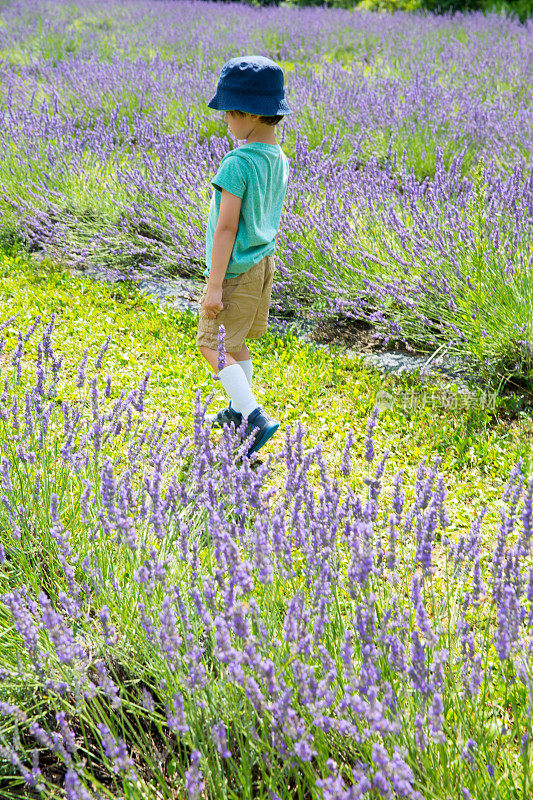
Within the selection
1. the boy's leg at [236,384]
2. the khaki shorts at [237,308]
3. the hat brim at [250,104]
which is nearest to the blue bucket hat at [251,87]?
the hat brim at [250,104]

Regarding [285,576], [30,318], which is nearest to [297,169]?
[30,318]

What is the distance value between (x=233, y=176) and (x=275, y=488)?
3.86 feet

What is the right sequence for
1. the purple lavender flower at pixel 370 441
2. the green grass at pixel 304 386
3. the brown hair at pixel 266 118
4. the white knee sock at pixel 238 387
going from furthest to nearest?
the green grass at pixel 304 386
the white knee sock at pixel 238 387
the brown hair at pixel 266 118
the purple lavender flower at pixel 370 441

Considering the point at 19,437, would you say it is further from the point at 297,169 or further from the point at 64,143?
the point at 64,143

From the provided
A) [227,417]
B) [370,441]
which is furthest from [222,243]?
[370,441]

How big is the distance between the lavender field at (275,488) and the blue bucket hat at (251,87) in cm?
105

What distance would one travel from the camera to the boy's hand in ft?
7.99

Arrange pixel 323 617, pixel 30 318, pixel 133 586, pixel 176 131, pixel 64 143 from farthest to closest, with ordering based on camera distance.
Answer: pixel 176 131
pixel 64 143
pixel 30 318
pixel 133 586
pixel 323 617

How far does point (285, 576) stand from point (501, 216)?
117 inches

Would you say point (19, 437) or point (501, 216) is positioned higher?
point (501, 216)

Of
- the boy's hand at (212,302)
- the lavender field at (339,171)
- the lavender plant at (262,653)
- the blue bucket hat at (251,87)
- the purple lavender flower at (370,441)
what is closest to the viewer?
the lavender plant at (262,653)

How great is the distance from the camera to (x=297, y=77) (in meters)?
7.38

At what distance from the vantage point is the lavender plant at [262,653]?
44.1 inches

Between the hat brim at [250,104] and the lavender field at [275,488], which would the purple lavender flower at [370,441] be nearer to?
the lavender field at [275,488]
